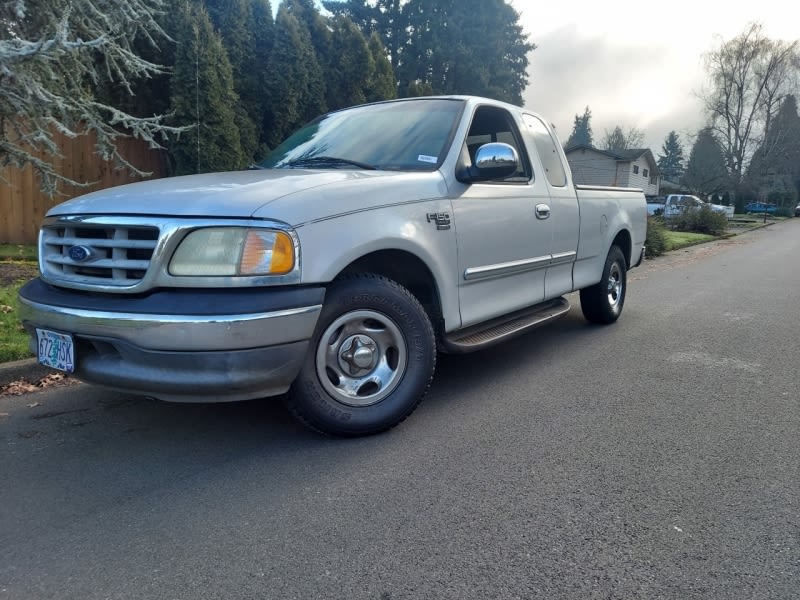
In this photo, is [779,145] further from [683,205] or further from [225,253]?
[225,253]

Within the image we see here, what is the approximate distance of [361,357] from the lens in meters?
3.29

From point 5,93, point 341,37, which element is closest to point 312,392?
point 5,93

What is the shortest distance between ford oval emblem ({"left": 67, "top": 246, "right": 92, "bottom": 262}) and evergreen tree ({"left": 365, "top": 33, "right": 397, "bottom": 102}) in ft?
50.3

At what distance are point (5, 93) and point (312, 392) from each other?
243 inches

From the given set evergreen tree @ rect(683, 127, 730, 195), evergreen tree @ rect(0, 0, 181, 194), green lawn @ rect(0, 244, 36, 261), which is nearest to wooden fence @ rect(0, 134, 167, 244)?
green lawn @ rect(0, 244, 36, 261)

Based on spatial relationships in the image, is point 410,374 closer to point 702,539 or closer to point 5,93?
point 702,539

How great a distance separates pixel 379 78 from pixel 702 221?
47.8 ft

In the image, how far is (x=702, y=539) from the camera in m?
2.43

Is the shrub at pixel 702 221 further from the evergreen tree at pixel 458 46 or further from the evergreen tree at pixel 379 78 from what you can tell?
the evergreen tree at pixel 458 46

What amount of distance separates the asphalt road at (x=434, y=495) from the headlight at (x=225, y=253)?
1008mm

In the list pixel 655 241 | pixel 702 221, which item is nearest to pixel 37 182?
pixel 655 241

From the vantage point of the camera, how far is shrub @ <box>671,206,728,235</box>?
24.2 m

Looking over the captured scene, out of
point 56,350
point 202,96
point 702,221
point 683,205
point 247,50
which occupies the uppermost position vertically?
point 247,50

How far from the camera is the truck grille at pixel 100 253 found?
2.84 metres
